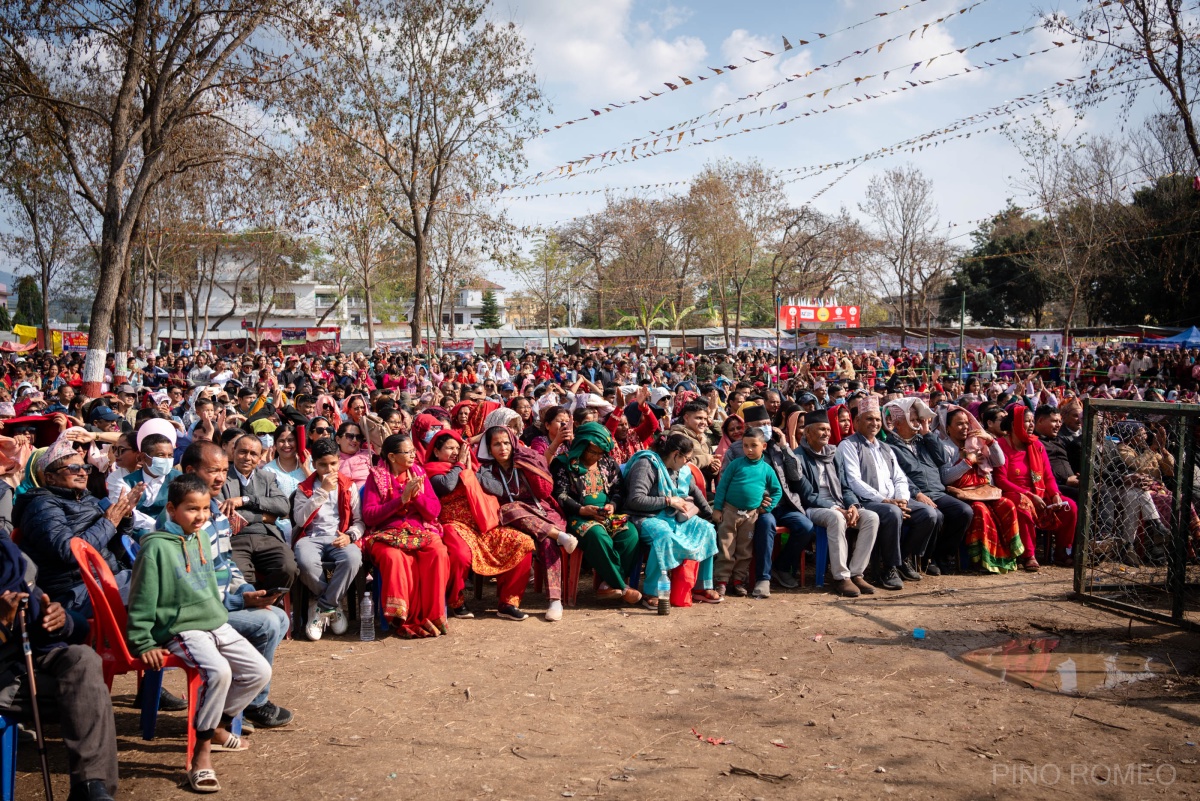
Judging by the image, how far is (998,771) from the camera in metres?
3.39

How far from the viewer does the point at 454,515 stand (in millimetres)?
5742

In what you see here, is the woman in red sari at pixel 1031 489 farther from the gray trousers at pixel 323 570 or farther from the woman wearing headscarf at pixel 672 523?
the gray trousers at pixel 323 570

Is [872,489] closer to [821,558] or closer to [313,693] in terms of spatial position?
[821,558]

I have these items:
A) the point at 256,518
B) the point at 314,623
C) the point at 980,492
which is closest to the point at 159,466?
the point at 256,518

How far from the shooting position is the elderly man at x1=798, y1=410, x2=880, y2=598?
621 centimetres

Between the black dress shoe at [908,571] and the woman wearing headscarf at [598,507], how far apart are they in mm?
2235

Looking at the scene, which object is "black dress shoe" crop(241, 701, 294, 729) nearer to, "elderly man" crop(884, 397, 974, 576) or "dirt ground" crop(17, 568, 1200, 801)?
"dirt ground" crop(17, 568, 1200, 801)

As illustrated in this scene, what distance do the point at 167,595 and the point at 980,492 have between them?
6020mm

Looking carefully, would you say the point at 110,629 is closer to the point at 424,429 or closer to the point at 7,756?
the point at 7,756

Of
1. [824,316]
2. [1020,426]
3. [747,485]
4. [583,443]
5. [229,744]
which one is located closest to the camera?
[229,744]

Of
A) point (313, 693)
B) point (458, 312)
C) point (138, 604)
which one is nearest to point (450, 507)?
point (313, 693)

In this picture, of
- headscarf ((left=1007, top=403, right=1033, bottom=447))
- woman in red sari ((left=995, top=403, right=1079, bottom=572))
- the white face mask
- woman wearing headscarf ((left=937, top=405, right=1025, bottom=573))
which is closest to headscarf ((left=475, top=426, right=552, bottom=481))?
the white face mask

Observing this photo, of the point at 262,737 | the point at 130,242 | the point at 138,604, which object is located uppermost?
the point at 130,242

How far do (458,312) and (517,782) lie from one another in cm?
8309
